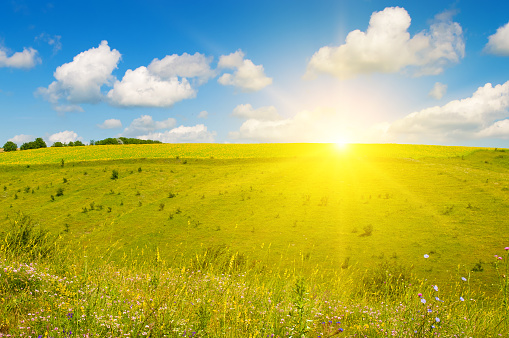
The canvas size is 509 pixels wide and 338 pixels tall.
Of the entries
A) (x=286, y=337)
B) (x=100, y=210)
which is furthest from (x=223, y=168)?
(x=286, y=337)

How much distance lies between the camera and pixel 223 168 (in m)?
35.6

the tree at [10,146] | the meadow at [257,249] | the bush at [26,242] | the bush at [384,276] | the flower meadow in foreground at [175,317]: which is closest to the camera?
the flower meadow in foreground at [175,317]

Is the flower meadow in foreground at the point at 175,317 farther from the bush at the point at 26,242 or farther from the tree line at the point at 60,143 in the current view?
the tree line at the point at 60,143

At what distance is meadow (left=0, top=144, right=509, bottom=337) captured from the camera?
5.01m

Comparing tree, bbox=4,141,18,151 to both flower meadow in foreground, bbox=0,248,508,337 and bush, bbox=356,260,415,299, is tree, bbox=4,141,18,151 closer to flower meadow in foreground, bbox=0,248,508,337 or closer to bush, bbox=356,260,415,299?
flower meadow in foreground, bbox=0,248,508,337

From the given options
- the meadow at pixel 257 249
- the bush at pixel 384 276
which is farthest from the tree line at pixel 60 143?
the bush at pixel 384 276

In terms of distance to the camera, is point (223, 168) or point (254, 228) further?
point (223, 168)

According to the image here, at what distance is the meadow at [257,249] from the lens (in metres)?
5.01

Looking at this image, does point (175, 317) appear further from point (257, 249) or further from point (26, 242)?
point (257, 249)

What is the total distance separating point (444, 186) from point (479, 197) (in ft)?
10.8

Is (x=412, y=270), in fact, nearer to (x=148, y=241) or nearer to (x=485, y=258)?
(x=485, y=258)

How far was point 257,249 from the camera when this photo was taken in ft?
54.7

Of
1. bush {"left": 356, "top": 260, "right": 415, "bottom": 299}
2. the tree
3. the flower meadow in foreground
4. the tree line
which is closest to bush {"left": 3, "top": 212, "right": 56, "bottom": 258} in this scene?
the flower meadow in foreground

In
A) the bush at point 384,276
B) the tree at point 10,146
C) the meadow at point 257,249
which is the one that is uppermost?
the tree at point 10,146
